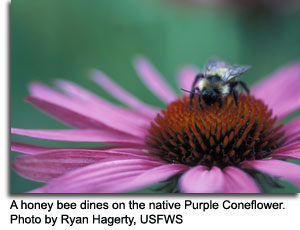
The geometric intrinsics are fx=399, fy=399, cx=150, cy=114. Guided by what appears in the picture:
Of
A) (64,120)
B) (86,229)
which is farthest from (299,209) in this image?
(64,120)

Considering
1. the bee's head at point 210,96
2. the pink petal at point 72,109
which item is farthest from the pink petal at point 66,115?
the bee's head at point 210,96

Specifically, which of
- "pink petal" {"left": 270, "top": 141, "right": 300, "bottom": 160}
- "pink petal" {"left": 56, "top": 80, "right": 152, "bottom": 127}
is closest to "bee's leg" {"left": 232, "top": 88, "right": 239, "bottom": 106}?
"pink petal" {"left": 270, "top": 141, "right": 300, "bottom": 160}

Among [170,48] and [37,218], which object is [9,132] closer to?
[37,218]

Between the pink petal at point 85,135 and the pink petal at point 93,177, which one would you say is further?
the pink petal at point 85,135

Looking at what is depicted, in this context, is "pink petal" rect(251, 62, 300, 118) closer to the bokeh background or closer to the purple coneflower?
the purple coneflower

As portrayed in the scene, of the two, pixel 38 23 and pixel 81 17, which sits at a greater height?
pixel 81 17

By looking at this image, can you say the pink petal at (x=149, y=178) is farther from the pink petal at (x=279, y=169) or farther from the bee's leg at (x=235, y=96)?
the bee's leg at (x=235, y=96)
